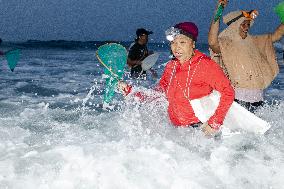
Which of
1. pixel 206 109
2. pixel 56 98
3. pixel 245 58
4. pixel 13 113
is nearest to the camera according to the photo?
pixel 206 109

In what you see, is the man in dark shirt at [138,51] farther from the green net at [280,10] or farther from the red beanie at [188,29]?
the red beanie at [188,29]

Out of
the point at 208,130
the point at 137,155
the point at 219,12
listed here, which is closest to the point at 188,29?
the point at 219,12

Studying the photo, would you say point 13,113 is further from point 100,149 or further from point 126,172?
point 126,172

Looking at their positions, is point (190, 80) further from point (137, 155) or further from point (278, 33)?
point (278, 33)

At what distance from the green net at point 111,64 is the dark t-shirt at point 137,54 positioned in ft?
14.5

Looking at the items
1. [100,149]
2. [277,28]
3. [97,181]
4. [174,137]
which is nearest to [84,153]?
[100,149]

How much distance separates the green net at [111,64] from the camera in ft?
14.4

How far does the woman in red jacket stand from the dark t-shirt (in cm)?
496

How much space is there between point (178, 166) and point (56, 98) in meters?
5.87

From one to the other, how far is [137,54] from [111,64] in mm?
4606

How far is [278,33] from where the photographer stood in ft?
17.4

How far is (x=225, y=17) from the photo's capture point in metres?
5.36

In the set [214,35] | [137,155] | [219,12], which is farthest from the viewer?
[214,35]

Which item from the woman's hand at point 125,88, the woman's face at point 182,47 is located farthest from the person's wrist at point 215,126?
the woman's hand at point 125,88
